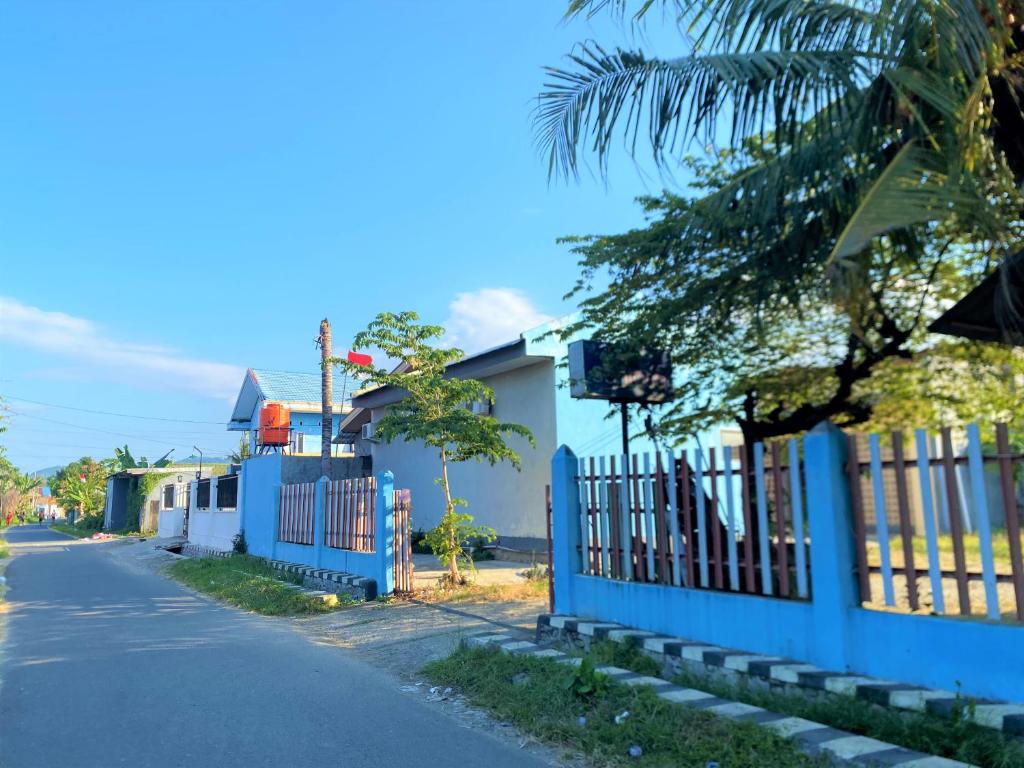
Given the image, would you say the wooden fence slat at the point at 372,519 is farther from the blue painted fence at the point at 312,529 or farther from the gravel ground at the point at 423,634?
the gravel ground at the point at 423,634

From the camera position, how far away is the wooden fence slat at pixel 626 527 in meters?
6.92

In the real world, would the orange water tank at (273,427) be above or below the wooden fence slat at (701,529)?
above

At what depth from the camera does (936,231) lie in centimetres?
646

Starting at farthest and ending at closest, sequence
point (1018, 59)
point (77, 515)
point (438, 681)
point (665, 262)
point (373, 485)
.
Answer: point (77, 515), point (373, 485), point (665, 262), point (438, 681), point (1018, 59)

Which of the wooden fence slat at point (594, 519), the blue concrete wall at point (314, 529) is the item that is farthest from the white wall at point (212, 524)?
the wooden fence slat at point (594, 519)

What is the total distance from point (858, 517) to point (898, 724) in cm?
135

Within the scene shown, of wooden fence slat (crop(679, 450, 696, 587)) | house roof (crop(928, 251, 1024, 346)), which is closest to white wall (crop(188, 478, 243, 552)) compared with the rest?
wooden fence slat (crop(679, 450, 696, 587))

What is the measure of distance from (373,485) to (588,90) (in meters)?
7.70

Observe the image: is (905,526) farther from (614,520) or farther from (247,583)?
(247,583)

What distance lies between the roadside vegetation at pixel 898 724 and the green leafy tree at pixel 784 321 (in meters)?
3.19

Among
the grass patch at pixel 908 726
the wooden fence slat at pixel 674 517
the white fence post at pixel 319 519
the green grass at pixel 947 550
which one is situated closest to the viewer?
the grass patch at pixel 908 726

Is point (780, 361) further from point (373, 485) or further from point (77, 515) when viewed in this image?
point (77, 515)

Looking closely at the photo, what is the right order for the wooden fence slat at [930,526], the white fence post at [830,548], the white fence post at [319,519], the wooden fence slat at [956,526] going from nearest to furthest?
the wooden fence slat at [956,526]
the wooden fence slat at [930,526]
the white fence post at [830,548]
the white fence post at [319,519]

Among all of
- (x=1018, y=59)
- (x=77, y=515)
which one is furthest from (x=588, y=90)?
(x=77, y=515)
